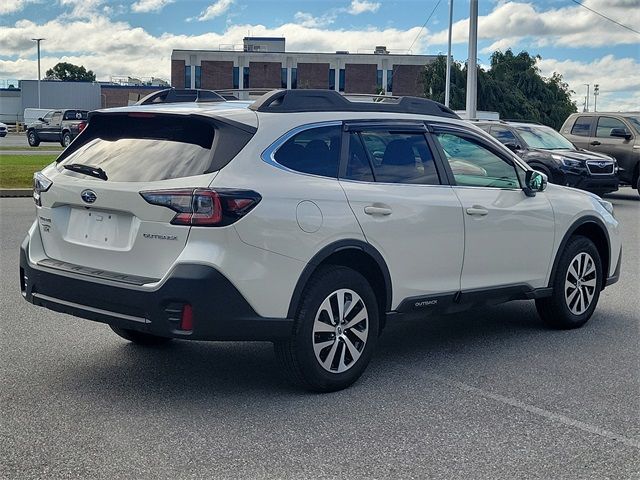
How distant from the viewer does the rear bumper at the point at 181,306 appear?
4.62 meters

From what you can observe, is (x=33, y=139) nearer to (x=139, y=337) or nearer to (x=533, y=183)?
(x=139, y=337)

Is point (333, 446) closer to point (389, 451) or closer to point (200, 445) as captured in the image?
point (389, 451)

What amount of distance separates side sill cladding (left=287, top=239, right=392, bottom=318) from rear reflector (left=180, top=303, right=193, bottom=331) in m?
0.56

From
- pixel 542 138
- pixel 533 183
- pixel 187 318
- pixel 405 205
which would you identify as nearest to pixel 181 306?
pixel 187 318

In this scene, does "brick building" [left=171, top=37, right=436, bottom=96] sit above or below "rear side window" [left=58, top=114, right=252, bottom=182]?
above

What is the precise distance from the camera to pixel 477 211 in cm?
605

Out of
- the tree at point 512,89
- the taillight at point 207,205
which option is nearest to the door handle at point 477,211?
the taillight at point 207,205

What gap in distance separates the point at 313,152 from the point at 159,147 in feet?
3.01

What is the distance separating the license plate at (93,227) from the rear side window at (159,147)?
239mm

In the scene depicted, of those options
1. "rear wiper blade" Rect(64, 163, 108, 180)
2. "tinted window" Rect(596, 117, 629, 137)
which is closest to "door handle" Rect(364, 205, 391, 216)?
"rear wiper blade" Rect(64, 163, 108, 180)

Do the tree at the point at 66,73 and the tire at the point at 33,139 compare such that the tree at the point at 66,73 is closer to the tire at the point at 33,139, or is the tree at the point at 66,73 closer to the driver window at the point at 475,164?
the tire at the point at 33,139

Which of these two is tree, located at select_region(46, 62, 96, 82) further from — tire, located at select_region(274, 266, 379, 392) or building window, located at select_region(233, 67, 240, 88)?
tire, located at select_region(274, 266, 379, 392)

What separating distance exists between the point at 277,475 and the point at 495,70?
7017 centimetres

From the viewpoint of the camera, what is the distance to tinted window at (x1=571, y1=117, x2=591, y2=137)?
68.9 ft
